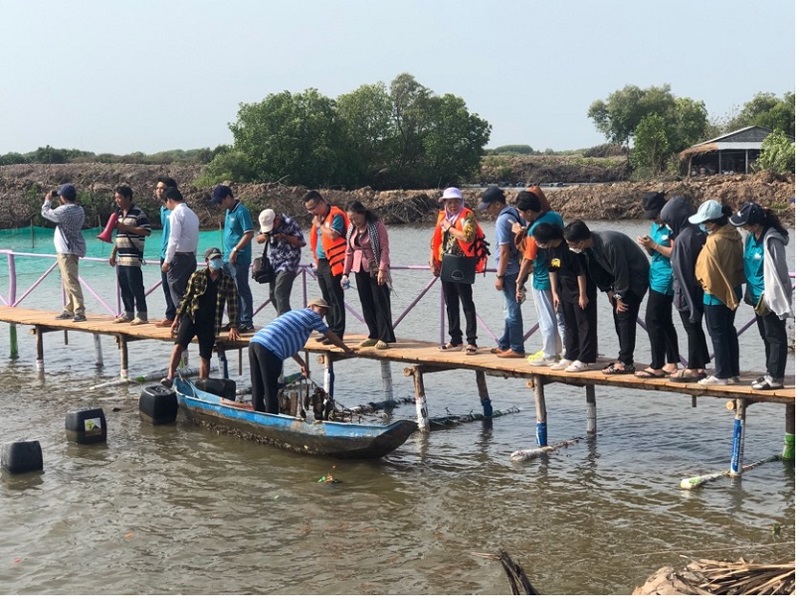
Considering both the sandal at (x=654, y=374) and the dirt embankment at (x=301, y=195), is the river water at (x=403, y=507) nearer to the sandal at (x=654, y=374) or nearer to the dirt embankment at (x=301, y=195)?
the sandal at (x=654, y=374)

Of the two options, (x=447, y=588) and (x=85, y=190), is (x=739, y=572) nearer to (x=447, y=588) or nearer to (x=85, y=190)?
(x=447, y=588)

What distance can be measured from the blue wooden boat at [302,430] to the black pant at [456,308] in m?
→ 1.75

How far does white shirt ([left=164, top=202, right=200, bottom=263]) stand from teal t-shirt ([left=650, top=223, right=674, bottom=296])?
19.5 ft

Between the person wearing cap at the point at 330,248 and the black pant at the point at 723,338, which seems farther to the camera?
the person wearing cap at the point at 330,248

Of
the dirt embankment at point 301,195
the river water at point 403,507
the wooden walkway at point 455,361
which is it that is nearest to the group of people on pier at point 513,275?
the wooden walkway at point 455,361

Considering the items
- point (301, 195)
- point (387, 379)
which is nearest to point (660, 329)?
point (387, 379)

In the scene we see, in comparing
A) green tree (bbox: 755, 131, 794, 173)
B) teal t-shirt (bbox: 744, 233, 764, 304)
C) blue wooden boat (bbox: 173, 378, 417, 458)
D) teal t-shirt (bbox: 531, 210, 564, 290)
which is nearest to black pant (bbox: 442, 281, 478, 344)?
teal t-shirt (bbox: 531, 210, 564, 290)

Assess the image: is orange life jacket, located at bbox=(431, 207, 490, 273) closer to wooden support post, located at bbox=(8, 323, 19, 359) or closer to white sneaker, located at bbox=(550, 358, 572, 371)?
white sneaker, located at bbox=(550, 358, 572, 371)

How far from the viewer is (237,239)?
13023 millimetres

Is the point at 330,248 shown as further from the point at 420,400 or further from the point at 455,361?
the point at 455,361

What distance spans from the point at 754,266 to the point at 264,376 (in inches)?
194

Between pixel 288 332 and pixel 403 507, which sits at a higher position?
pixel 288 332

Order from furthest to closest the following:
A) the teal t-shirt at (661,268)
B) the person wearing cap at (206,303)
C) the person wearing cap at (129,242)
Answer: the person wearing cap at (129,242) → the person wearing cap at (206,303) → the teal t-shirt at (661,268)

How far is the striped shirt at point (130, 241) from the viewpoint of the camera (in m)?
13.8
